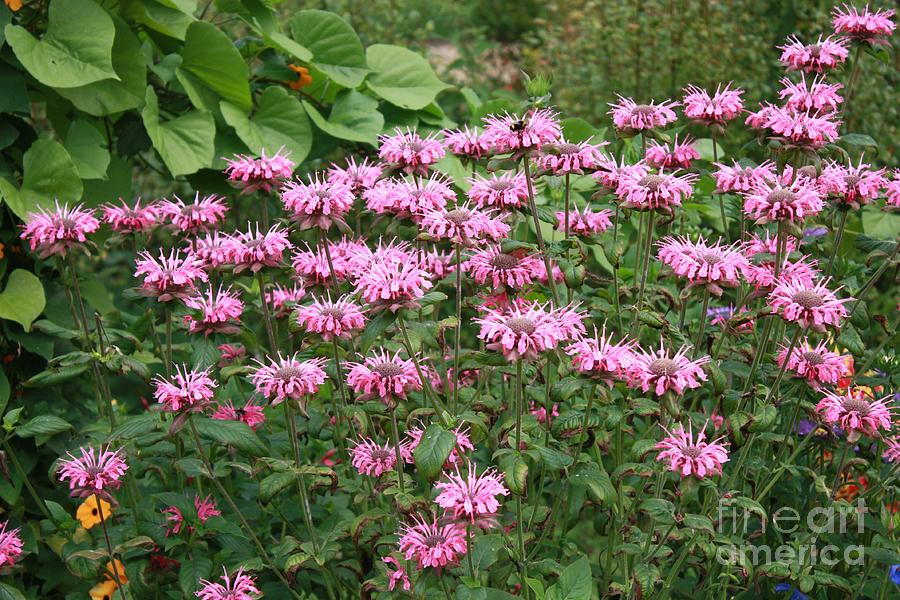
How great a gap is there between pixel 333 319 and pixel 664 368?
613mm

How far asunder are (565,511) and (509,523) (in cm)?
25

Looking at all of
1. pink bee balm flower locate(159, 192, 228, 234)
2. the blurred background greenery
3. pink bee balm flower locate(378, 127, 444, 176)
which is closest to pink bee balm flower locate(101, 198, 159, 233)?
pink bee balm flower locate(159, 192, 228, 234)

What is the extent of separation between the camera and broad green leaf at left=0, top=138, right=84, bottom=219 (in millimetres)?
2594

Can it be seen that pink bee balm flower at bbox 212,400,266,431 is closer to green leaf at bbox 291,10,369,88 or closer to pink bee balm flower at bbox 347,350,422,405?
pink bee balm flower at bbox 347,350,422,405

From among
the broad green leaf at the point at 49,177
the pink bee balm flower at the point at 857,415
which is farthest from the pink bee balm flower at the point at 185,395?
the pink bee balm flower at the point at 857,415

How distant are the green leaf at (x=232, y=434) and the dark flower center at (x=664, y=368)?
0.84m

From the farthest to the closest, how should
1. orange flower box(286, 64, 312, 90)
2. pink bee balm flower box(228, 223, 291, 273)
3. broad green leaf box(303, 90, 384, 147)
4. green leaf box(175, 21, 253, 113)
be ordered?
orange flower box(286, 64, 312, 90), broad green leaf box(303, 90, 384, 147), green leaf box(175, 21, 253, 113), pink bee balm flower box(228, 223, 291, 273)

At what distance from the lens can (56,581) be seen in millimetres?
2641

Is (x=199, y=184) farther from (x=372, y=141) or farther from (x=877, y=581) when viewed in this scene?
(x=877, y=581)

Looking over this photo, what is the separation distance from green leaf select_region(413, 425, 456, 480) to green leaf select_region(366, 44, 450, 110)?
1.81m

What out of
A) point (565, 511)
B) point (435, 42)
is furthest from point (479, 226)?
point (435, 42)

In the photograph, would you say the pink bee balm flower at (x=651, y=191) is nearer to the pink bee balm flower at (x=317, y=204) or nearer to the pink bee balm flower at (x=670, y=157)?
the pink bee balm flower at (x=670, y=157)

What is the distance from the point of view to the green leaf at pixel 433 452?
1609mm

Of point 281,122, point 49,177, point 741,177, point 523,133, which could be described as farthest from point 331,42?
point 741,177
